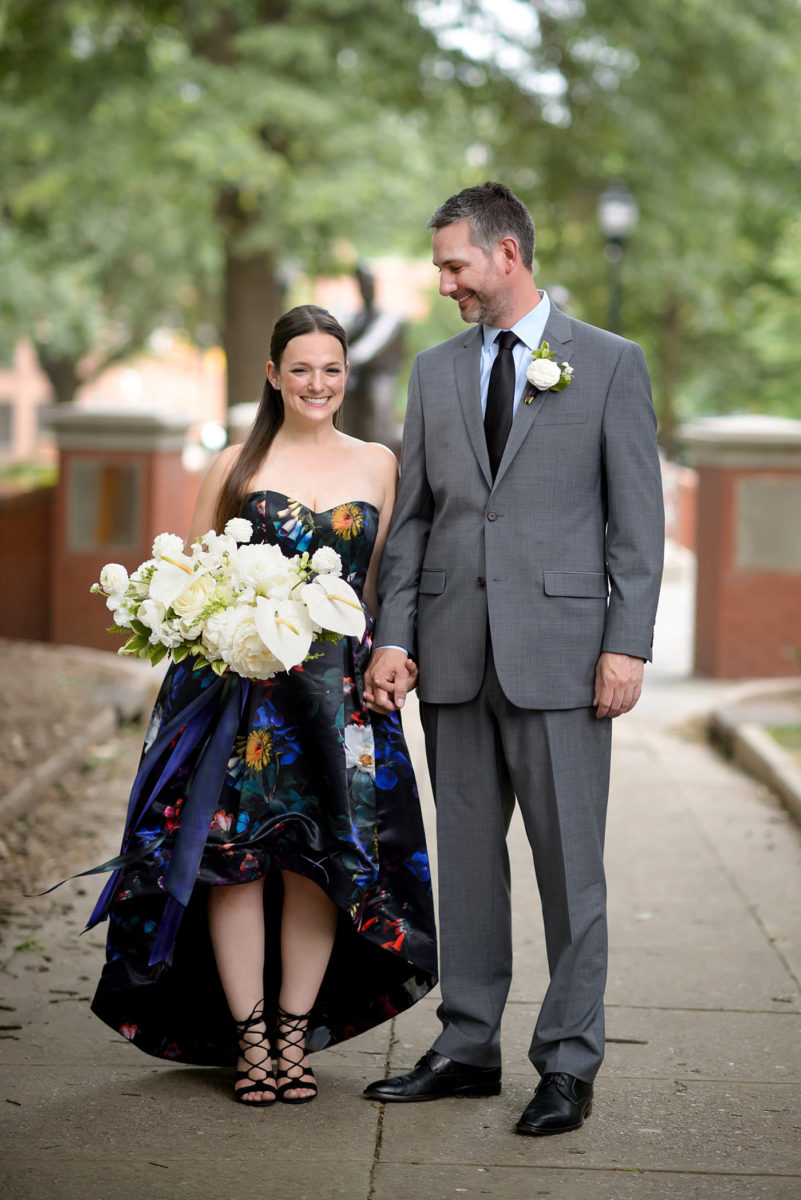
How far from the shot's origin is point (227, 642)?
366cm

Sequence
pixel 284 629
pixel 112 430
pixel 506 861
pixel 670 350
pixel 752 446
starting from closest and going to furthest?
pixel 284 629
pixel 506 861
pixel 752 446
pixel 112 430
pixel 670 350

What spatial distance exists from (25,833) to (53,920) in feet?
3.71

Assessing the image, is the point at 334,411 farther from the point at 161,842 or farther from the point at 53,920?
the point at 53,920

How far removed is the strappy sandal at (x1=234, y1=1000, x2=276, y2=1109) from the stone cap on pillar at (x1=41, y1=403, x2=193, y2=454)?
324 inches

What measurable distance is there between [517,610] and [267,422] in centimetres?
89

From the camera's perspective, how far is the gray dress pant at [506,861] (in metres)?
3.83

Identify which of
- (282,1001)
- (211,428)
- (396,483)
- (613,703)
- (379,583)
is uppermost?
(211,428)

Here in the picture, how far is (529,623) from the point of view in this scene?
383 centimetres

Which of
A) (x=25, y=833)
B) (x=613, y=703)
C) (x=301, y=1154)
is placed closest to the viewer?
(x=301, y=1154)

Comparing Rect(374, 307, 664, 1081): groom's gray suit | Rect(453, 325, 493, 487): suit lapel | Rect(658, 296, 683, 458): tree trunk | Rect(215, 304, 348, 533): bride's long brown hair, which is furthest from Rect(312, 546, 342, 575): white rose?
Rect(658, 296, 683, 458): tree trunk

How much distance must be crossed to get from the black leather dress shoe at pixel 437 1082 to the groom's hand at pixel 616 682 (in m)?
1.02

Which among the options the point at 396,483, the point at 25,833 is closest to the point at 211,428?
the point at 25,833

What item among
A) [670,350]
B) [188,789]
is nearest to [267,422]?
[188,789]

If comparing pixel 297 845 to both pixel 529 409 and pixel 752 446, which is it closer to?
pixel 529 409
